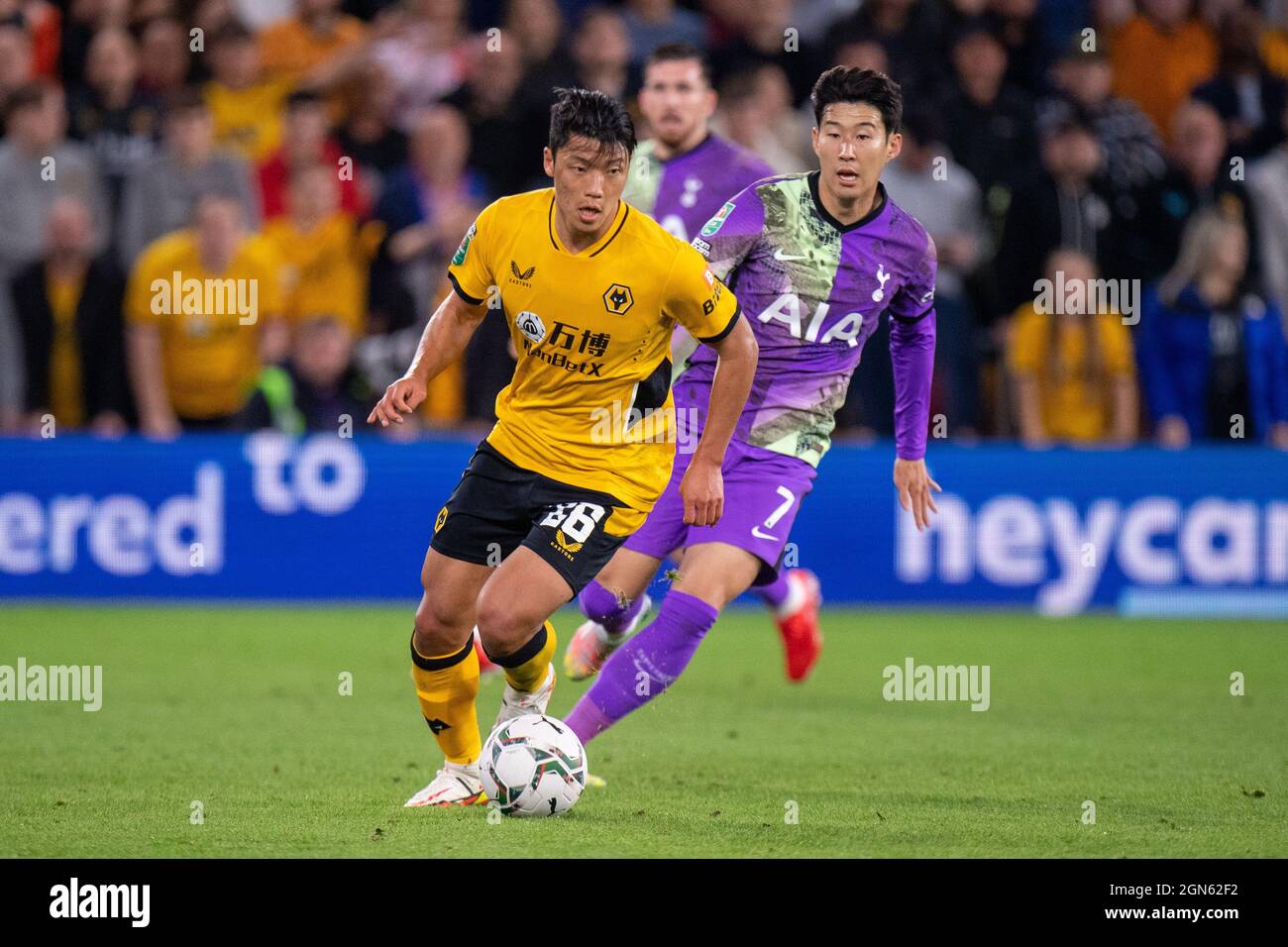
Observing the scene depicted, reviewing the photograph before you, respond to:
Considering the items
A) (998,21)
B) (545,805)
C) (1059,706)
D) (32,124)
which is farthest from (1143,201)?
(545,805)

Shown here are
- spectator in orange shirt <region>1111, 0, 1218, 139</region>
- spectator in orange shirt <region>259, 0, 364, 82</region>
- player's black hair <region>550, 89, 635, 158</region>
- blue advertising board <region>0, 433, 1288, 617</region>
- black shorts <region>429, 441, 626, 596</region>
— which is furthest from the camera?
spectator in orange shirt <region>1111, 0, 1218, 139</region>

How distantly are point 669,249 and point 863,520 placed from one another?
22.9 ft

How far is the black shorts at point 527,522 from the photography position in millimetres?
6699

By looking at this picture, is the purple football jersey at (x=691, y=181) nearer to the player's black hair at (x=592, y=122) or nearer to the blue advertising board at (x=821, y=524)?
the player's black hair at (x=592, y=122)

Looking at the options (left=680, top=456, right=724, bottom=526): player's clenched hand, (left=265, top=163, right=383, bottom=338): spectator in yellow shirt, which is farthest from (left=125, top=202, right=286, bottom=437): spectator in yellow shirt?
(left=680, top=456, right=724, bottom=526): player's clenched hand

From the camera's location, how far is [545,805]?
661 centimetres

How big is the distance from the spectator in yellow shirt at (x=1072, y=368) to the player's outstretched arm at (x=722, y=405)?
7.13 meters

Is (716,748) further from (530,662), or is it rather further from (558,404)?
(558,404)

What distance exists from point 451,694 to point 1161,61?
10.6 metres

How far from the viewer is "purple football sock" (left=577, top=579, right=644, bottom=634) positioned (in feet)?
26.0

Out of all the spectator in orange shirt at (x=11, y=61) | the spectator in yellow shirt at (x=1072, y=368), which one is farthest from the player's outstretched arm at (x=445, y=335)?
the spectator in orange shirt at (x=11, y=61)

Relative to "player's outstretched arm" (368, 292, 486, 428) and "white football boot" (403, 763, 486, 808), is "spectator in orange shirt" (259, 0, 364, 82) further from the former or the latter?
"white football boot" (403, 763, 486, 808)

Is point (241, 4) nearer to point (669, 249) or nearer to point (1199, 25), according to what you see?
point (1199, 25)

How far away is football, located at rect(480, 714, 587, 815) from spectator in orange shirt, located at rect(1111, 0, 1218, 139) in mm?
10413
